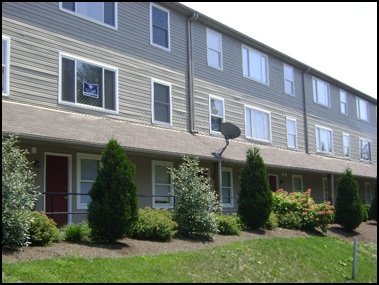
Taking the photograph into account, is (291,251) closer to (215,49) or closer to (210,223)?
(210,223)

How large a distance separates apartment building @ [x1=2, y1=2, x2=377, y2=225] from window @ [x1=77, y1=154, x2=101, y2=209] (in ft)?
0.10

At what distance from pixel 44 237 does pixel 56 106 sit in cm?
579

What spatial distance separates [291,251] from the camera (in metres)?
13.9

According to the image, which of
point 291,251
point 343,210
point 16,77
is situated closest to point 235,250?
point 291,251

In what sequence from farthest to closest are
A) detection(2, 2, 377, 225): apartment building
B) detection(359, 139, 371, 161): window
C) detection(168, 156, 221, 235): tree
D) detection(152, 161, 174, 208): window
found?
detection(359, 139, 371, 161): window < detection(152, 161, 174, 208): window < detection(2, 2, 377, 225): apartment building < detection(168, 156, 221, 235): tree

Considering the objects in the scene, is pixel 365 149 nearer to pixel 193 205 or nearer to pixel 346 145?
pixel 346 145

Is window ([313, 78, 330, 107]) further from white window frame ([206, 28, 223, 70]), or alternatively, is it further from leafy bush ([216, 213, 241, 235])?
leafy bush ([216, 213, 241, 235])

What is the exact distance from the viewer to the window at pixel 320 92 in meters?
28.8

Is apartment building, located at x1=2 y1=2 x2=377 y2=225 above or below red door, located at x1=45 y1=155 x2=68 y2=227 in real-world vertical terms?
above

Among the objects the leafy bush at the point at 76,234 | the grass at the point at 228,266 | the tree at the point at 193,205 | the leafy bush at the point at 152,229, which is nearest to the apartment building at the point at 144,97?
the leafy bush at the point at 76,234

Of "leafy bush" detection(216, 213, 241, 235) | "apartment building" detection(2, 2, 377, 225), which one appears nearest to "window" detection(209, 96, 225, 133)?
"apartment building" detection(2, 2, 377, 225)

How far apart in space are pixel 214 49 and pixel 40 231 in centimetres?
1329

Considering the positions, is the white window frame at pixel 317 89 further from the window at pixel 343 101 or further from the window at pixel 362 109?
the window at pixel 362 109

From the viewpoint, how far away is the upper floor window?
51.2ft
